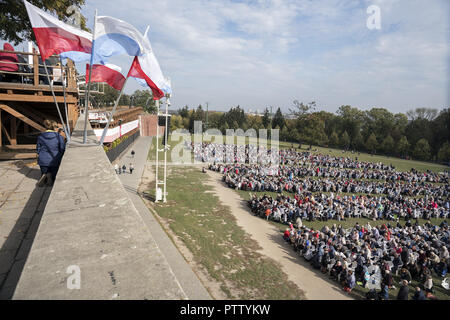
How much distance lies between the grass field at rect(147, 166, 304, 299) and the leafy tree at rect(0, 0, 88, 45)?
9488 millimetres

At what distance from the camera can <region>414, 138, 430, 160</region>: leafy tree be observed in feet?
163

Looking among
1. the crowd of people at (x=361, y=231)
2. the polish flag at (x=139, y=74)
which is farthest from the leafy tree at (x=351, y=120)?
the polish flag at (x=139, y=74)

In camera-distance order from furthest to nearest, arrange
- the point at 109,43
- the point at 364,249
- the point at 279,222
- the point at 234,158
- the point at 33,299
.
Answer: the point at 234,158
the point at 279,222
the point at 364,249
the point at 109,43
the point at 33,299

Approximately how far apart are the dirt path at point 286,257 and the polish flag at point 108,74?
8307 millimetres

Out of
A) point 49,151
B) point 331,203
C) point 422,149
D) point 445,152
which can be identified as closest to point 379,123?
point 422,149

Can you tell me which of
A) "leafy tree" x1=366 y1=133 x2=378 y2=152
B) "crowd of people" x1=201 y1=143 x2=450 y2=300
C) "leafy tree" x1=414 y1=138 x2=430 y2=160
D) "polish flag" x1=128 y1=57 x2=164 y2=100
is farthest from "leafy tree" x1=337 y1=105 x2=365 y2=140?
"polish flag" x1=128 y1=57 x2=164 y2=100

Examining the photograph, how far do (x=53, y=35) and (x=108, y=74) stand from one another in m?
2.60

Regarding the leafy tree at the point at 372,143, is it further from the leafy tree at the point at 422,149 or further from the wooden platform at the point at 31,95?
the wooden platform at the point at 31,95

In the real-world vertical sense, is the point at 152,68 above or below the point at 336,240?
above

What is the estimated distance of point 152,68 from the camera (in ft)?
25.0

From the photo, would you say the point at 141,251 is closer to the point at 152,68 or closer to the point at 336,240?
the point at 152,68

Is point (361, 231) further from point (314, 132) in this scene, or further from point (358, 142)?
point (358, 142)
